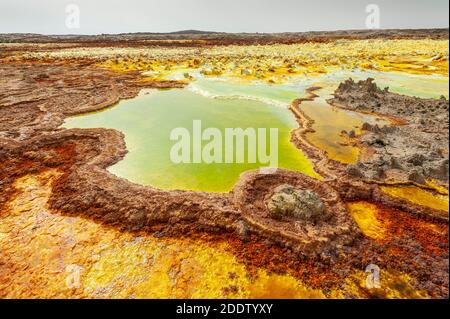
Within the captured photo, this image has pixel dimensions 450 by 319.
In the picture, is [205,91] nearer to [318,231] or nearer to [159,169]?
[159,169]

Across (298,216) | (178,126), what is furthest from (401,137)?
(178,126)

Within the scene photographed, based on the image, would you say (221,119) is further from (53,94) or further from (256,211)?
(53,94)

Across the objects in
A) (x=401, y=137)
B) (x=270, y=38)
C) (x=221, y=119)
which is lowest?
(x=401, y=137)

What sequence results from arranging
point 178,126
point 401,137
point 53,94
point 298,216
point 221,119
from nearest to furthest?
point 298,216 < point 401,137 < point 178,126 < point 221,119 < point 53,94

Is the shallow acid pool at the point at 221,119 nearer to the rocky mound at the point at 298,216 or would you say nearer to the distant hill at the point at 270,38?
the rocky mound at the point at 298,216

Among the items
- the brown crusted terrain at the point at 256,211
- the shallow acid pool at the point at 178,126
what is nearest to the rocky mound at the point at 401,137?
the brown crusted terrain at the point at 256,211

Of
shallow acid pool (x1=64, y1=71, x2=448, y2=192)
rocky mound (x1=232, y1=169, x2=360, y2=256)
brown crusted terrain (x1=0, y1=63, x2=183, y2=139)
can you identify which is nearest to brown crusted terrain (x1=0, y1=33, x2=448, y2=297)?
rocky mound (x1=232, y1=169, x2=360, y2=256)
